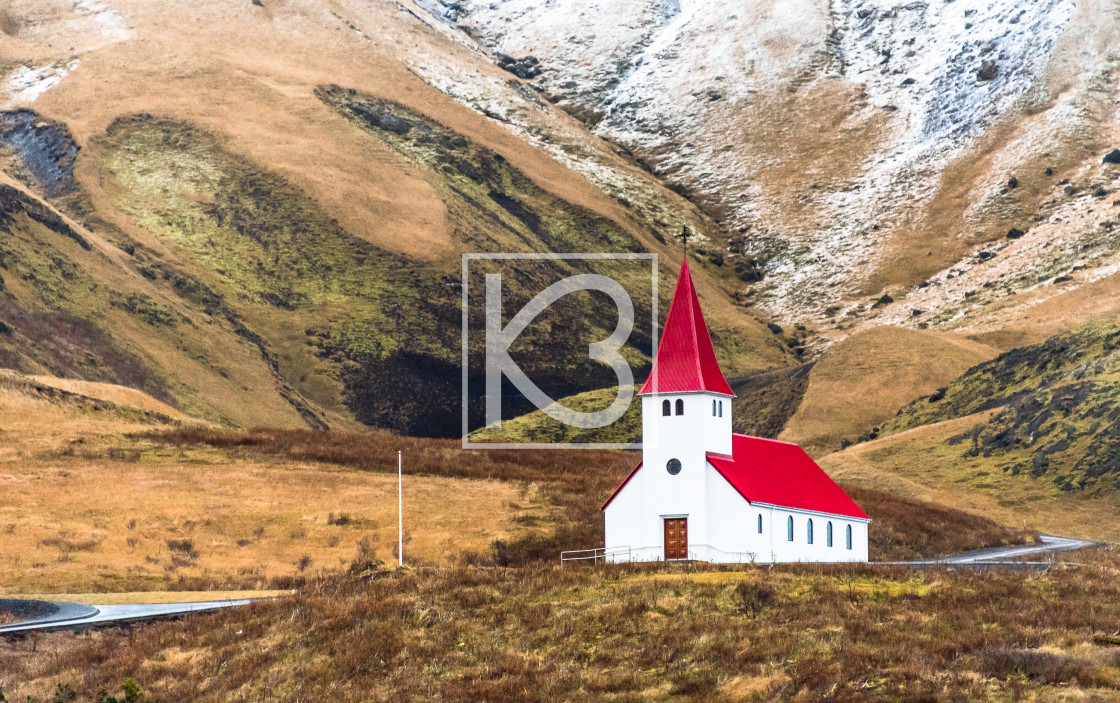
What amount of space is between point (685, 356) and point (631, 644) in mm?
21643

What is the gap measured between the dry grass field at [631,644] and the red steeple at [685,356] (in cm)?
1317

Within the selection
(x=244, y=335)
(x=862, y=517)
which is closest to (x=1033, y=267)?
(x=244, y=335)

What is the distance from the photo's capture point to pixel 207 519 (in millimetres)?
58562

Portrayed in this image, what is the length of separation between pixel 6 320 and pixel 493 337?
5924 cm

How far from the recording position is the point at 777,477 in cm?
5391

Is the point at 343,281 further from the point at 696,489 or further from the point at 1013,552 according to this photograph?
the point at 696,489

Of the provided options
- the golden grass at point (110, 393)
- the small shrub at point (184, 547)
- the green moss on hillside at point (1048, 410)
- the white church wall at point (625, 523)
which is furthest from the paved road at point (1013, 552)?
the golden grass at point (110, 393)

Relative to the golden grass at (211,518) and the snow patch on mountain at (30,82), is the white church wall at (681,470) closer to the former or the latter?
the golden grass at (211,518)

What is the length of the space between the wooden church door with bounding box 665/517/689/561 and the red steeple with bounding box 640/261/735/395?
198 inches

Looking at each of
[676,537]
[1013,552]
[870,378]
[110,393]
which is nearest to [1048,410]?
[870,378]

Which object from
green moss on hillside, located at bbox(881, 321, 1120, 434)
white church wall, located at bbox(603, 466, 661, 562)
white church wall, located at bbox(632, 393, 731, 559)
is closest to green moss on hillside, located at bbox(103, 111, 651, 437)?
green moss on hillside, located at bbox(881, 321, 1120, 434)

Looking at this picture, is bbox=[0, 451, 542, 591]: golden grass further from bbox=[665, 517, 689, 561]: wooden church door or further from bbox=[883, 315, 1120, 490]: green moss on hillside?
bbox=[883, 315, 1120, 490]: green moss on hillside

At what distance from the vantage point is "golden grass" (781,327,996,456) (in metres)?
124

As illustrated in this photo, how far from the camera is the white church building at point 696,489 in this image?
48906 millimetres
